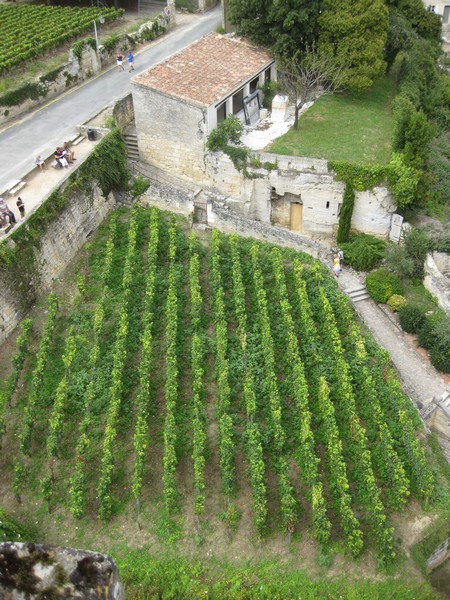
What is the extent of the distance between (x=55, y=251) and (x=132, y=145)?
27.6 feet

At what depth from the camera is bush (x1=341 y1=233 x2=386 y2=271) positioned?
27.0 m

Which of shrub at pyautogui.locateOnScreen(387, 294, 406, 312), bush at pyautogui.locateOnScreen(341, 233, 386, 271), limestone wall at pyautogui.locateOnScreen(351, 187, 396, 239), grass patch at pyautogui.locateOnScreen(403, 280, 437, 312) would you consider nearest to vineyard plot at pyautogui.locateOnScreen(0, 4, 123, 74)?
limestone wall at pyautogui.locateOnScreen(351, 187, 396, 239)

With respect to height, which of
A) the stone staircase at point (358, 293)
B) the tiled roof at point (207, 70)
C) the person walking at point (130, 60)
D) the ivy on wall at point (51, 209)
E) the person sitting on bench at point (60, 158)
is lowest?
the stone staircase at point (358, 293)

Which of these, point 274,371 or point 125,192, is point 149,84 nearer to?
point 125,192

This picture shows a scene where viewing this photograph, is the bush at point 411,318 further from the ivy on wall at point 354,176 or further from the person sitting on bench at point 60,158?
the person sitting on bench at point 60,158

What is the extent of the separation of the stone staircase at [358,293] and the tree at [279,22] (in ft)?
43.0

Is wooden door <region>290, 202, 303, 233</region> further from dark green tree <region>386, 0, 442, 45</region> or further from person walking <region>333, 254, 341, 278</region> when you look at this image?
dark green tree <region>386, 0, 442, 45</region>

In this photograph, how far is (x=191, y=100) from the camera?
2741 cm

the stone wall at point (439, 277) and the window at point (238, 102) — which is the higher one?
the window at point (238, 102)

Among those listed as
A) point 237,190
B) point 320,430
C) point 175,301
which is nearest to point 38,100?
point 237,190

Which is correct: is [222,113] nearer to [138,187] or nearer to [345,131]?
[138,187]

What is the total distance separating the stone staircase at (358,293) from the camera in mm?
25844

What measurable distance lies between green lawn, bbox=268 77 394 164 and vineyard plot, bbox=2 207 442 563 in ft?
20.5

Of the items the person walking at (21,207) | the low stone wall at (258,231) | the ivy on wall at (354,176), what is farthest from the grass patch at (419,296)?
the person walking at (21,207)
